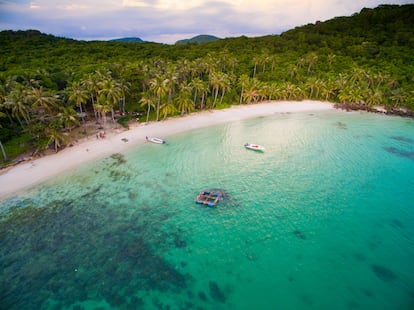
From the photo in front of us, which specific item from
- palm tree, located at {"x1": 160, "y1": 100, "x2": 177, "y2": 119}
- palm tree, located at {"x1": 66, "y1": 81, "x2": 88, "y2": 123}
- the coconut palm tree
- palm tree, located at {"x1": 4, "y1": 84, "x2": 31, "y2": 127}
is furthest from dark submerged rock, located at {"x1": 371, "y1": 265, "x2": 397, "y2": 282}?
palm tree, located at {"x1": 4, "y1": 84, "x2": 31, "y2": 127}

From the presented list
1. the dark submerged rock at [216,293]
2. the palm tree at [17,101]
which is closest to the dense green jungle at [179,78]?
the palm tree at [17,101]

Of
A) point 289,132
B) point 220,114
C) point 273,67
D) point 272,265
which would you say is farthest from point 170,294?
point 273,67

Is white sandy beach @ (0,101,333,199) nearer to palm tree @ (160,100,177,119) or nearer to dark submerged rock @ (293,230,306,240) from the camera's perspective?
palm tree @ (160,100,177,119)

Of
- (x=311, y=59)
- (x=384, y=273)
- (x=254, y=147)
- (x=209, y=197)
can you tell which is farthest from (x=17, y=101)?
(x=311, y=59)

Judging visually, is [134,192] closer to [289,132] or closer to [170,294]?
[170,294]

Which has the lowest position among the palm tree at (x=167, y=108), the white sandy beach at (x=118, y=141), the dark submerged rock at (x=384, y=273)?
the dark submerged rock at (x=384, y=273)

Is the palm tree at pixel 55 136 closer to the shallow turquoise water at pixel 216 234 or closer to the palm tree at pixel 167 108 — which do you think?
the shallow turquoise water at pixel 216 234

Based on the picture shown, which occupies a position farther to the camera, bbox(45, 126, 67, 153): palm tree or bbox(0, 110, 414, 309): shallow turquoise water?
bbox(45, 126, 67, 153): palm tree
